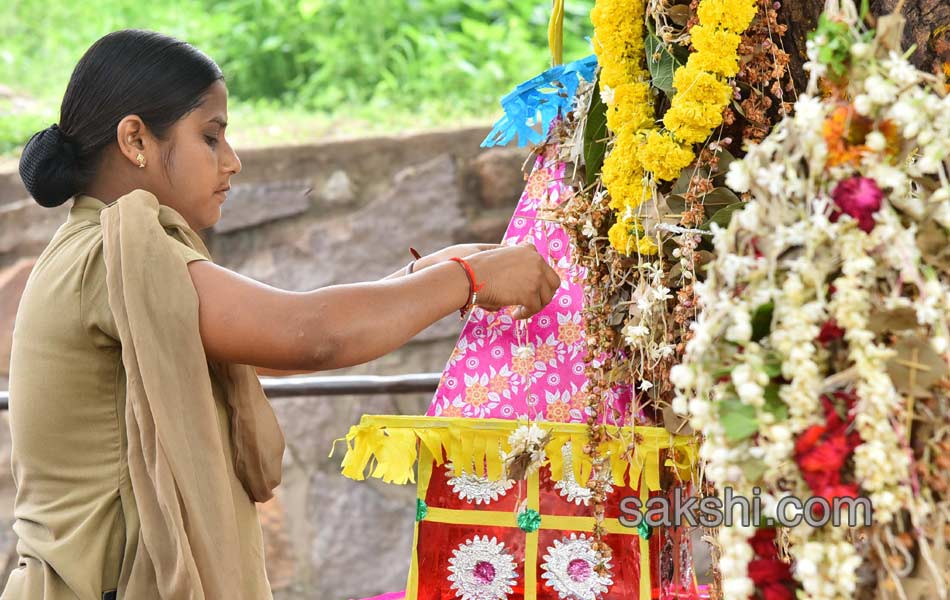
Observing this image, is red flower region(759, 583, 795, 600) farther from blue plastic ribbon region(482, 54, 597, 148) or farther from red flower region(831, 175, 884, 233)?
blue plastic ribbon region(482, 54, 597, 148)

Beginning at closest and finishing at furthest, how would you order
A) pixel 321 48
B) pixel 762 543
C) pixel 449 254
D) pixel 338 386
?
1. pixel 762 543
2. pixel 449 254
3. pixel 338 386
4. pixel 321 48

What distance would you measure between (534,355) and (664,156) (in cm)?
36

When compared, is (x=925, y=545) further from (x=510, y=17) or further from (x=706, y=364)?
(x=510, y=17)

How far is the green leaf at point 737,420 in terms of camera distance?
0.93m

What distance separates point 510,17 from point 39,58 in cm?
201

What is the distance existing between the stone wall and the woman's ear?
214cm

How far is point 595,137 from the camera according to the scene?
5.06 feet

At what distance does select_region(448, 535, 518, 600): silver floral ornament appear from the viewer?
5.15ft

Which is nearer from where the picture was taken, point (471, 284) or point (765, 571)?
point (765, 571)

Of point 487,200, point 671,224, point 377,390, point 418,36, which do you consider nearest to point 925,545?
point 671,224

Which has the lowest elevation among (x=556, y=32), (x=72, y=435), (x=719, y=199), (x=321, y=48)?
(x=72, y=435)

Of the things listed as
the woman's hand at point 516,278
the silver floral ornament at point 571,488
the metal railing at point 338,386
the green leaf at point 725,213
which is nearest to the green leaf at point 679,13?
the green leaf at point 725,213

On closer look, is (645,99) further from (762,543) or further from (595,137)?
(762,543)

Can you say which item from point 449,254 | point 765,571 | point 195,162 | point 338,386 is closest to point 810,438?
point 765,571
